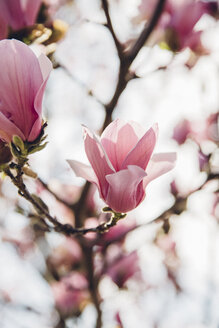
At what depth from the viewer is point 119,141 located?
0.50 meters

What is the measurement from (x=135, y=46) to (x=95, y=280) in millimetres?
Result: 736

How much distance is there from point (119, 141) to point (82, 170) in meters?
0.06

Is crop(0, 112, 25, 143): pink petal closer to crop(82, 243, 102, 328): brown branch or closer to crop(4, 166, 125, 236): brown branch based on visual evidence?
crop(4, 166, 125, 236): brown branch

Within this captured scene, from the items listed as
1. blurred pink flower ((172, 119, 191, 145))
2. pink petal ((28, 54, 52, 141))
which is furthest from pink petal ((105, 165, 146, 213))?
blurred pink flower ((172, 119, 191, 145))

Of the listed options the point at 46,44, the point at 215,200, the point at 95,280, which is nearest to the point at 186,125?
the point at 215,200

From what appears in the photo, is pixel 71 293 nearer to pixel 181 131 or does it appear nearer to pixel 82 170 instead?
pixel 181 131

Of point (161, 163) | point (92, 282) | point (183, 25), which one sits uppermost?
point (161, 163)

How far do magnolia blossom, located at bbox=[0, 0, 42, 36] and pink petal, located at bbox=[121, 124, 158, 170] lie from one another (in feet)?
1.11

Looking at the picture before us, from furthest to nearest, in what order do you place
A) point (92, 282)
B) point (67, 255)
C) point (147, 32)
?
1. point (67, 255)
2. point (92, 282)
3. point (147, 32)

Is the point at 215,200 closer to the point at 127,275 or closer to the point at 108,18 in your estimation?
the point at 127,275

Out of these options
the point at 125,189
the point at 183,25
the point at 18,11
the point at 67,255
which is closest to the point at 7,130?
the point at 125,189

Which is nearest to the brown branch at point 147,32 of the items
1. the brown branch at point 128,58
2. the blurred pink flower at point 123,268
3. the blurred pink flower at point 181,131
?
the brown branch at point 128,58

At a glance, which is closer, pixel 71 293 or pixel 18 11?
pixel 18 11

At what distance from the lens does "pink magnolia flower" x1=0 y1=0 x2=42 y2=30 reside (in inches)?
25.4
